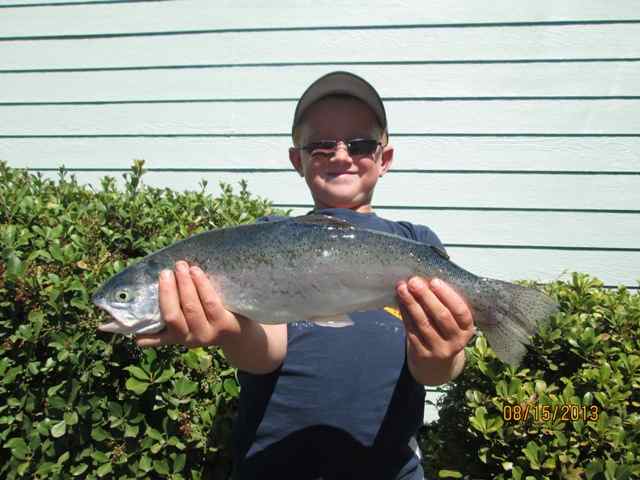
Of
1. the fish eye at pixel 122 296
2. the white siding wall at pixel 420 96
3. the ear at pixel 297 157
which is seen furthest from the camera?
the white siding wall at pixel 420 96

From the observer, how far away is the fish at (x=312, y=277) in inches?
78.4

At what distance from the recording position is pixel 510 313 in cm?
204

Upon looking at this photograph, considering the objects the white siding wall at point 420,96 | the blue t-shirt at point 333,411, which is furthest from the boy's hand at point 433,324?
the white siding wall at point 420,96

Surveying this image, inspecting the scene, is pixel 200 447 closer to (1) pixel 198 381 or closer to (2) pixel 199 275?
(1) pixel 198 381

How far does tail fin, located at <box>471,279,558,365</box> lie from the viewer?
6.65ft

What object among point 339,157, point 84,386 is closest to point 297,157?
point 339,157

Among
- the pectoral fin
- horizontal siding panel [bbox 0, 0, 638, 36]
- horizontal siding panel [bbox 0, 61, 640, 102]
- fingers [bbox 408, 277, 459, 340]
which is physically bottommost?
the pectoral fin

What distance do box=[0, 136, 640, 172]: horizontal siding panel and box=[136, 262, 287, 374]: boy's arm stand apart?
9.57 feet

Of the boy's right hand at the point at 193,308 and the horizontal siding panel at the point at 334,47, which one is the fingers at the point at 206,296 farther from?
the horizontal siding panel at the point at 334,47

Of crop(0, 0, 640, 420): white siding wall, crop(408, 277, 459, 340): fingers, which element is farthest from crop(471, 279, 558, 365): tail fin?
crop(0, 0, 640, 420): white siding wall

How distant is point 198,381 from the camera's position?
113 inches

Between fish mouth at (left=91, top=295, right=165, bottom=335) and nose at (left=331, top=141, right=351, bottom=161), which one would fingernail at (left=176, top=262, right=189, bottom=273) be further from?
nose at (left=331, top=141, right=351, bottom=161)

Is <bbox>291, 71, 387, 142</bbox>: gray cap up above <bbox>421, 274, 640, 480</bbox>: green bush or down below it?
above

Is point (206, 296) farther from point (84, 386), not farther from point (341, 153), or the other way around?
point (84, 386)
